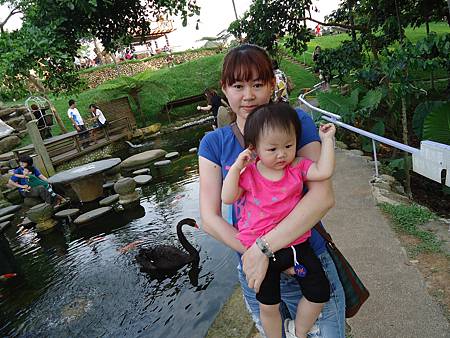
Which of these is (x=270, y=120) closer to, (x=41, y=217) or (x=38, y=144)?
(x=41, y=217)

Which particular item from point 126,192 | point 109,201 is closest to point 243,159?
point 126,192

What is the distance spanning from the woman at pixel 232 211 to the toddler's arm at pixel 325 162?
3cm

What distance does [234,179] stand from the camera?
1.14 meters

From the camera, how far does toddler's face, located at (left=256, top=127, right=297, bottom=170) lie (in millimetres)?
1115

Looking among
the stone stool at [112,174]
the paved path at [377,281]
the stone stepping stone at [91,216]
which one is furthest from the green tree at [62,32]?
the stone stool at [112,174]

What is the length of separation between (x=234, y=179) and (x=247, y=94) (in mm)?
291

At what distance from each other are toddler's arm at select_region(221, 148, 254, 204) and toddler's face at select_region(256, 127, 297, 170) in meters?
0.05

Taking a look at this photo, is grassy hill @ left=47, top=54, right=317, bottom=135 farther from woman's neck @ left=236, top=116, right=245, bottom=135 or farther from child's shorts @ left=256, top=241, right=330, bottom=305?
child's shorts @ left=256, top=241, right=330, bottom=305

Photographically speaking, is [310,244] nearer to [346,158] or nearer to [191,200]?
[346,158]

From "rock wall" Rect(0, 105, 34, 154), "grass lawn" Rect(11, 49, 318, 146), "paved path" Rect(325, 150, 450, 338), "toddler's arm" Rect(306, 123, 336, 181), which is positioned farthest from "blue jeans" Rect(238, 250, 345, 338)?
"rock wall" Rect(0, 105, 34, 154)

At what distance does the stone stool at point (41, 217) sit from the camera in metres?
6.49

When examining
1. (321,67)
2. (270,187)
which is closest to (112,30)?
(270,187)

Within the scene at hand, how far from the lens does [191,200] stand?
637 cm

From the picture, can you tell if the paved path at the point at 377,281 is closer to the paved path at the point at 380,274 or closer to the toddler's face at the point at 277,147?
the paved path at the point at 380,274
